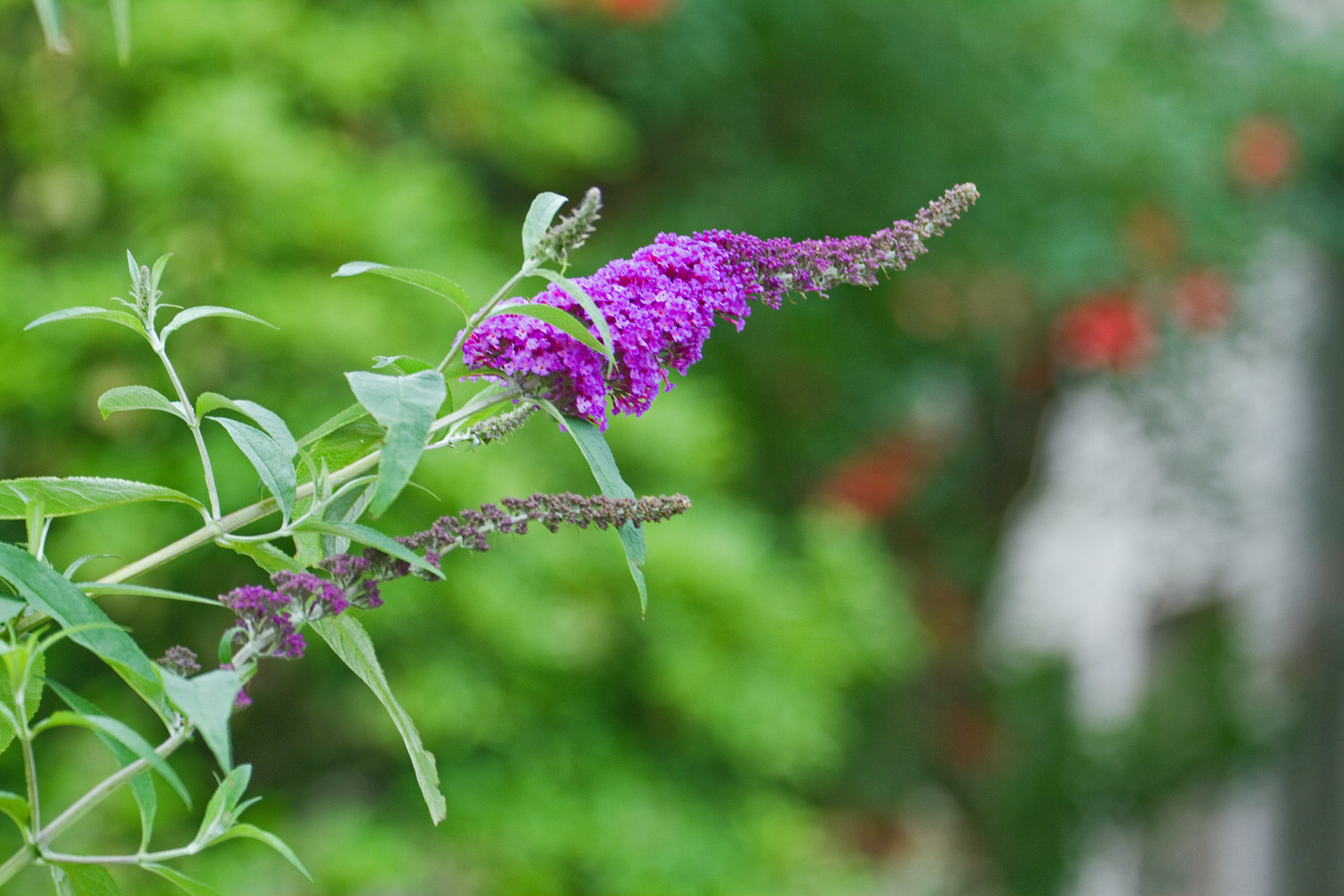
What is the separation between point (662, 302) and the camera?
0.55 metres

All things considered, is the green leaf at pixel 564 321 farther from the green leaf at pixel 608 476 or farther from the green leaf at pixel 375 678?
the green leaf at pixel 375 678

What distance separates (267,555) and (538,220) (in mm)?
191

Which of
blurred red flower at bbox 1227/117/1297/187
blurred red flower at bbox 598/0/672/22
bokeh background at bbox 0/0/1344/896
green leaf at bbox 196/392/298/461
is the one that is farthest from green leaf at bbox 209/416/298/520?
blurred red flower at bbox 1227/117/1297/187

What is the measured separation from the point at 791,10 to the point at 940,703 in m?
2.21

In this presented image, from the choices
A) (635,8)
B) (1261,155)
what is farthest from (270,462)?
(1261,155)

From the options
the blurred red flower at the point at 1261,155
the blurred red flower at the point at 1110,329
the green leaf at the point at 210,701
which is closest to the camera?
the green leaf at the point at 210,701

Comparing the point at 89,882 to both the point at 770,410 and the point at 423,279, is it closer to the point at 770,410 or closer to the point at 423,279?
the point at 423,279

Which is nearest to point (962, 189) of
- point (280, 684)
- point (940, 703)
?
point (280, 684)

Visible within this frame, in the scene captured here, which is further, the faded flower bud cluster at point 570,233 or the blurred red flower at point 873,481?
the blurred red flower at point 873,481

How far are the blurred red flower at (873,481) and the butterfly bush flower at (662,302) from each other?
2641 mm

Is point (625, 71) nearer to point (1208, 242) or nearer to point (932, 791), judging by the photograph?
point (1208, 242)

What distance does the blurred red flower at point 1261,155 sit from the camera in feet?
10.6

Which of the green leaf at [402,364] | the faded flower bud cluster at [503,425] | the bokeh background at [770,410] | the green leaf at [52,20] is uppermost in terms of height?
the bokeh background at [770,410]

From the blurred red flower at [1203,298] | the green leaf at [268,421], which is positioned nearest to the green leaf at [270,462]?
the green leaf at [268,421]
